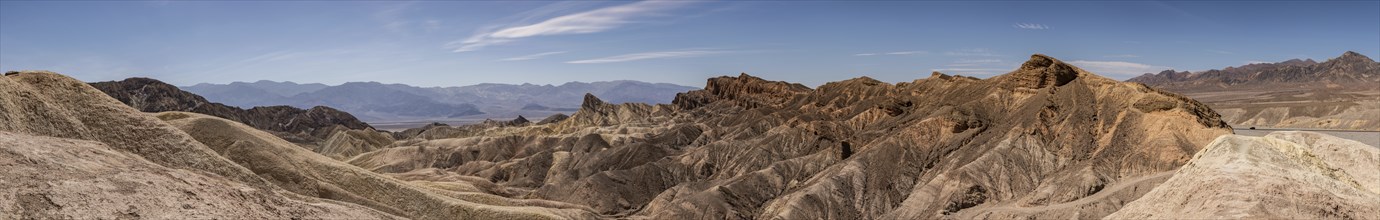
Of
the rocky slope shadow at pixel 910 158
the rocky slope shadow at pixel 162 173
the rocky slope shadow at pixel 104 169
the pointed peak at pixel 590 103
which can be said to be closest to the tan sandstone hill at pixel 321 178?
the rocky slope shadow at pixel 162 173

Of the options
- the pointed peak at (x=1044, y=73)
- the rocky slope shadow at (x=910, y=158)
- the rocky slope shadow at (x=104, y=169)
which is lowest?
the rocky slope shadow at (x=910, y=158)

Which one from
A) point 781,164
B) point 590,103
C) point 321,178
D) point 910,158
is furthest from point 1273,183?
point 590,103

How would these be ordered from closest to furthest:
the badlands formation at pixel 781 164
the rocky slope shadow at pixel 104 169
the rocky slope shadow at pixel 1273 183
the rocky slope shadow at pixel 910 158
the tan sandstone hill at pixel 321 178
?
the rocky slope shadow at pixel 104 169 → the badlands formation at pixel 781 164 → the rocky slope shadow at pixel 1273 183 → the tan sandstone hill at pixel 321 178 → the rocky slope shadow at pixel 910 158

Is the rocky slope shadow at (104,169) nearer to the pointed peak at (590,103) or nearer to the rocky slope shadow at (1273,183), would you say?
the rocky slope shadow at (1273,183)

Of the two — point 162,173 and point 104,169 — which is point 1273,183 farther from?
point 104,169

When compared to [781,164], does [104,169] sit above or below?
above

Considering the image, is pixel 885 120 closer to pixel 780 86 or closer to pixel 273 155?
pixel 780 86

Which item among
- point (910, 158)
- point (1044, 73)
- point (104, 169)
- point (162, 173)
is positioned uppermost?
point (1044, 73)

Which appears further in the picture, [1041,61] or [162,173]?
[1041,61]

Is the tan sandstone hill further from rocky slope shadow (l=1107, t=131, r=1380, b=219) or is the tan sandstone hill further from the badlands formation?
rocky slope shadow (l=1107, t=131, r=1380, b=219)
